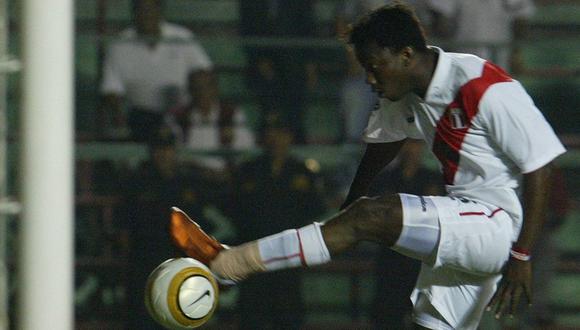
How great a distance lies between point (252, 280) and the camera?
21.8 ft

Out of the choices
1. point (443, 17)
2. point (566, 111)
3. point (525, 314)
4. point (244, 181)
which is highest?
point (443, 17)

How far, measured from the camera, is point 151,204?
262 inches

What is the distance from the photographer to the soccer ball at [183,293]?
4.11 metres

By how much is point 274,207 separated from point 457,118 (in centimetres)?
256

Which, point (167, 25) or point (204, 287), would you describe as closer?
point (204, 287)

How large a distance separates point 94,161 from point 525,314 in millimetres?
2485

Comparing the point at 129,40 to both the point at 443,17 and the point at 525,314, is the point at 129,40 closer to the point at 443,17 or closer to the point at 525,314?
the point at 443,17

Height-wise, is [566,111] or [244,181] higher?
[566,111]

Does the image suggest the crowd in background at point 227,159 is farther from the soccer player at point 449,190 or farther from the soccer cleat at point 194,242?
the soccer cleat at point 194,242

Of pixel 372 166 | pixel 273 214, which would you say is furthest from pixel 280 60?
pixel 372 166

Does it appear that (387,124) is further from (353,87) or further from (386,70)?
(353,87)

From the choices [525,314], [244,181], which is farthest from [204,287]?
[525,314]

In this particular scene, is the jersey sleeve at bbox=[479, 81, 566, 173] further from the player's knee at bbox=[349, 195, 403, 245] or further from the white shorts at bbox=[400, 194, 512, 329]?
the player's knee at bbox=[349, 195, 403, 245]

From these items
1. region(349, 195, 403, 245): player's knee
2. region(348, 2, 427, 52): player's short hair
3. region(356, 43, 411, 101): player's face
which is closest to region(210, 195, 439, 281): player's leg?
region(349, 195, 403, 245): player's knee
